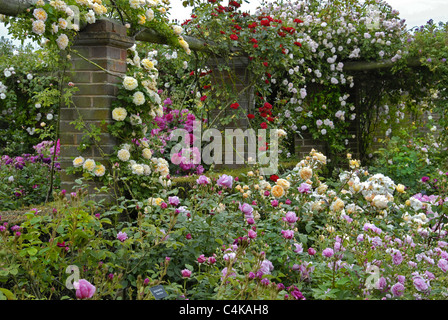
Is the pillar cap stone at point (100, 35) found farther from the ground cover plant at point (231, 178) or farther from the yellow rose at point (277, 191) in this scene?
the yellow rose at point (277, 191)

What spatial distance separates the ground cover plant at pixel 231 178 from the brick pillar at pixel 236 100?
0.04 meters

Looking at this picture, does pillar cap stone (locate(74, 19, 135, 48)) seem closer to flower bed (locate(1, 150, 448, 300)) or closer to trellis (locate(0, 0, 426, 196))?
trellis (locate(0, 0, 426, 196))

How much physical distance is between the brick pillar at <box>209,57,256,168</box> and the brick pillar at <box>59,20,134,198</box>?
213cm

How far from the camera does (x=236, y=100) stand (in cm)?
552

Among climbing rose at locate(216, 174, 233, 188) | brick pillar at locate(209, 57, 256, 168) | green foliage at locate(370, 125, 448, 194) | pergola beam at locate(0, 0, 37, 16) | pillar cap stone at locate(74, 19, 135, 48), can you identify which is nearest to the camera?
climbing rose at locate(216, 174, 233, 188)

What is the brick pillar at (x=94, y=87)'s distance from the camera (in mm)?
3475

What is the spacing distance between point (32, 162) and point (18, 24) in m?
2.36

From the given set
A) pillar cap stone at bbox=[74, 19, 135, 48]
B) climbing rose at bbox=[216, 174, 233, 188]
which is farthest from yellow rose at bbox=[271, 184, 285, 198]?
pillar cap stone at bbox=[74, 19, 135, 48]

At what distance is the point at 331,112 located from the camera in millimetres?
7184

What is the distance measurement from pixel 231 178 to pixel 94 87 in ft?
4.63

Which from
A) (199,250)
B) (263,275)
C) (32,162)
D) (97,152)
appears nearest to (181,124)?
(32,162)

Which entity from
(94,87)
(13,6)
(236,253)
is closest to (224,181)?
(236,253)

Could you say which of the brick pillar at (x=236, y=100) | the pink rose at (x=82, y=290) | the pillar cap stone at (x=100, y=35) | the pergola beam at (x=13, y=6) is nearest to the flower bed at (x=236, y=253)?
the pink rose at (x=82, y=290)

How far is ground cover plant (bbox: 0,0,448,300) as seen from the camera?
2031 mm
